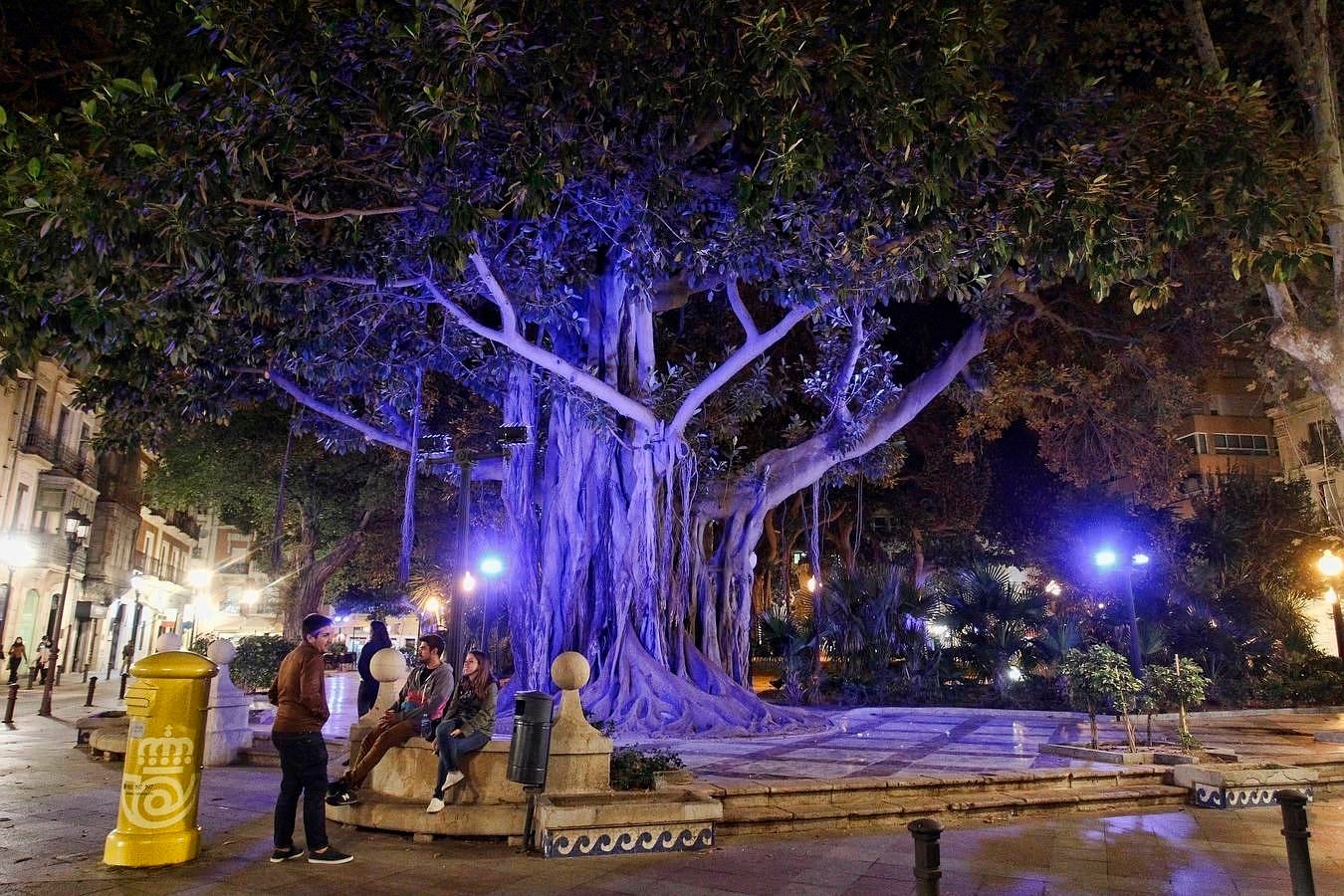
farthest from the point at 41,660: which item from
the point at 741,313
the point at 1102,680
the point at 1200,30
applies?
the point at 1200,30

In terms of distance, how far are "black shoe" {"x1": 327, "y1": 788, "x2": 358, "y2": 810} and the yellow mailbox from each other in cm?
102

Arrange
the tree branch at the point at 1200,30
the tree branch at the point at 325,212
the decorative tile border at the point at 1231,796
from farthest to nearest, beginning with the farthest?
the tree branch at the point at 1200,30, the tree branch at the point at 325,212, the decorative tile border at the point at 1231,796

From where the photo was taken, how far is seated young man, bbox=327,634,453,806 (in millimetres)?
6062

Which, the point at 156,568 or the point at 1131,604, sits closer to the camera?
the point at 1131,604

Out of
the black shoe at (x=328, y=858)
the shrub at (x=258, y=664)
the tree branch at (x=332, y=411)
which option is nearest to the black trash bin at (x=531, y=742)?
the black shoe at (x=328, y=858)

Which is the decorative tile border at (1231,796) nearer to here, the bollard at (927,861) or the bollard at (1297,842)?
the bollard at (1297,842)

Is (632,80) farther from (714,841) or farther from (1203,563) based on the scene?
(1203,563)

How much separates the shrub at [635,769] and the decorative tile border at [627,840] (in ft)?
2.55

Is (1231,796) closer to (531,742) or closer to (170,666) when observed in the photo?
(531,742)

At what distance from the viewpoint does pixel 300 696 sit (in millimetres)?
5250

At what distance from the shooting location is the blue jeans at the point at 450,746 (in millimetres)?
5746

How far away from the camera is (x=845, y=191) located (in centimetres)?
884

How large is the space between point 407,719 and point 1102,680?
6887mm

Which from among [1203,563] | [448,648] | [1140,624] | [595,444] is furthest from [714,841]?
[1203,563]
